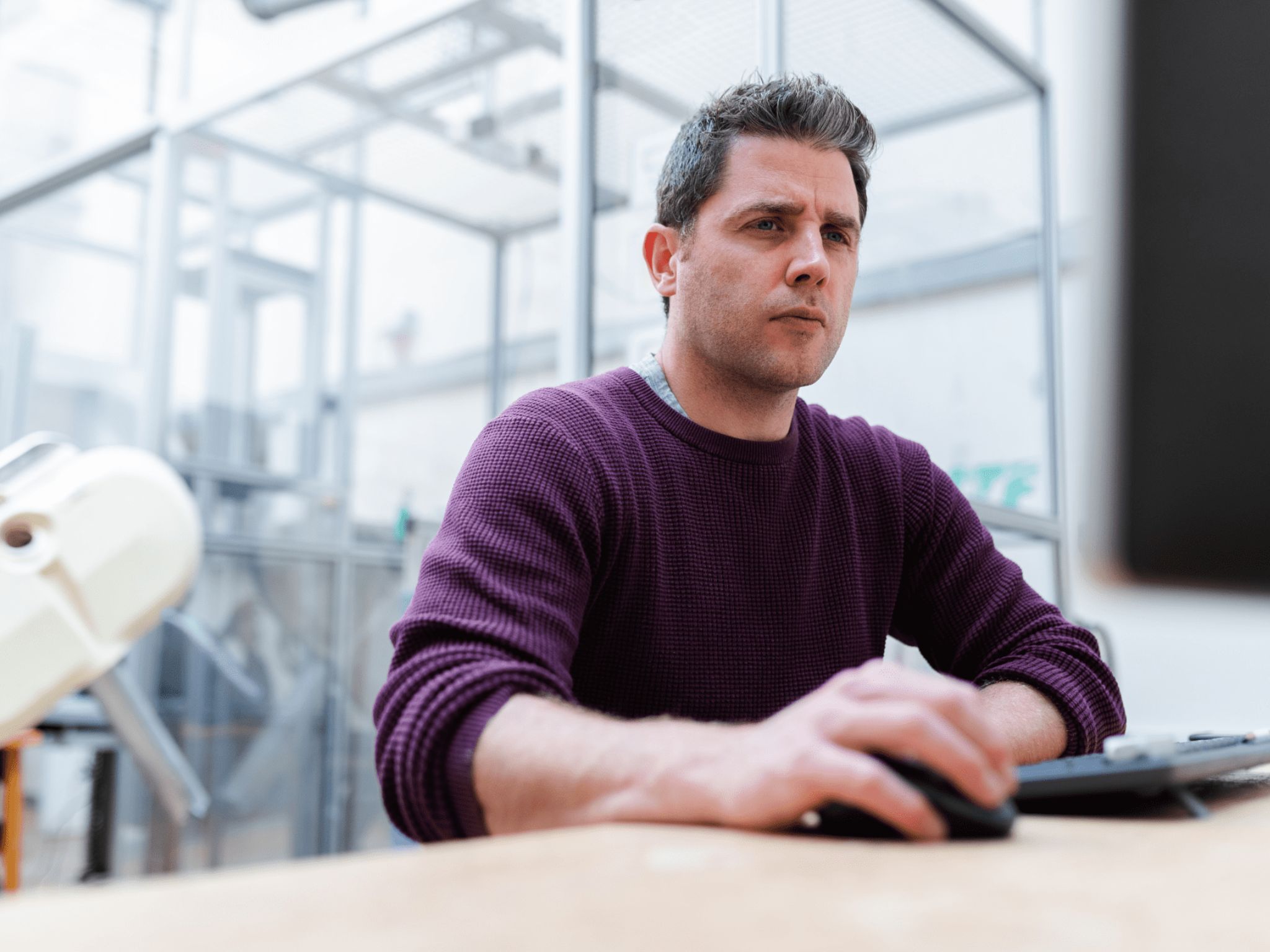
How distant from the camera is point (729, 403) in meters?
1.07

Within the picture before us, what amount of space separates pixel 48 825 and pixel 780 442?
283 centimetres

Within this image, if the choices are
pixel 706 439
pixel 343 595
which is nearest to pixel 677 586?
pixel 706 439

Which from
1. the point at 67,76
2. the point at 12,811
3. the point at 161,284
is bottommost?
the point at 12,811

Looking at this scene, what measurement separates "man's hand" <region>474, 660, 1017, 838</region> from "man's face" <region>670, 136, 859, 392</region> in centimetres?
57

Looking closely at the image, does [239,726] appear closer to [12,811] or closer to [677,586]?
[12,811]

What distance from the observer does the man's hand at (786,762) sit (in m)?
0.42

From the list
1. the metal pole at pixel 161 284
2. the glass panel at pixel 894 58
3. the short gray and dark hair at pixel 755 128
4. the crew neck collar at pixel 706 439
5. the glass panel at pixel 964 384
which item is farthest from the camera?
the metal pole at pixel 161 284

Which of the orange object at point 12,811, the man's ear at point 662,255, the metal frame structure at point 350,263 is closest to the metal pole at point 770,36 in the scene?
the metal frame structure at point 350,263

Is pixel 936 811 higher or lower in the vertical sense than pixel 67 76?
lower

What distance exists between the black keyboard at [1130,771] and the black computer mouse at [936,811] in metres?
0.06

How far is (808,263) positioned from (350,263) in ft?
6.69

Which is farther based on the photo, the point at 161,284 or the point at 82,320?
the point at 82,320

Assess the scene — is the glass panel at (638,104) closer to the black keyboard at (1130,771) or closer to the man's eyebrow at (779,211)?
the man's eyebrow at (779,211)

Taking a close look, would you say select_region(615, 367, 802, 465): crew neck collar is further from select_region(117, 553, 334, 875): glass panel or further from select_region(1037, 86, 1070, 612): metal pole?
select_region(117, 553, 334, 875): glass panel
